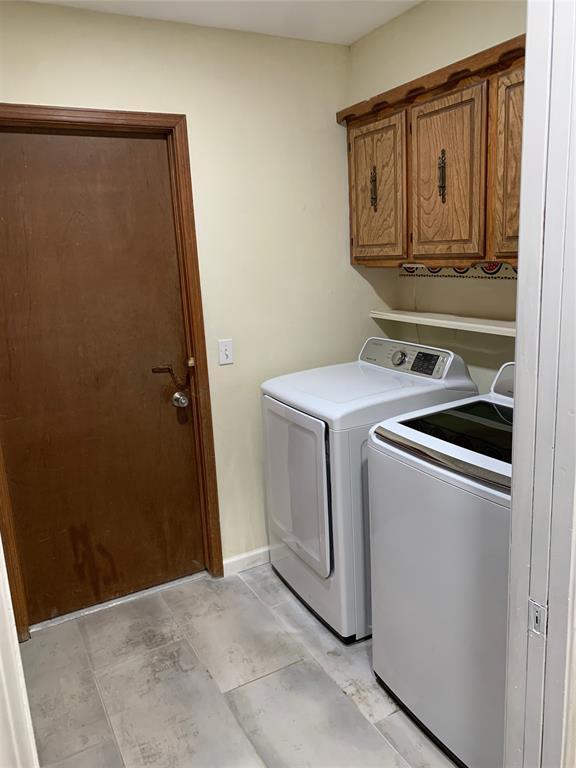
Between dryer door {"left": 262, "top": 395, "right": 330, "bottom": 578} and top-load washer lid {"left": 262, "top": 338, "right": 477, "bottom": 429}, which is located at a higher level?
top-load washer lid {"left": 262, "top": 338, "right": 477, "bottom": 429}

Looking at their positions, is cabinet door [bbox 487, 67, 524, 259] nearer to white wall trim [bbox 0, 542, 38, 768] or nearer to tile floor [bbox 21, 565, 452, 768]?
tile floor [bbox 21, 565, 452, 768]

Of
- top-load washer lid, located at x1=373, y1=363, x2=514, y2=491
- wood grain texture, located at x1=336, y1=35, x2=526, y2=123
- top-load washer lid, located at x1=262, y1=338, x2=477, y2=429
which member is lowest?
top-load washer lid, located at x1=373, y1=363, x2=514, y2=491

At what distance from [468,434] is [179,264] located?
1.41 metres

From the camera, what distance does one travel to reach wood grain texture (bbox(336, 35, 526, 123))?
182cm

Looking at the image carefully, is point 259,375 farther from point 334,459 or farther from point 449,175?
point 449,175

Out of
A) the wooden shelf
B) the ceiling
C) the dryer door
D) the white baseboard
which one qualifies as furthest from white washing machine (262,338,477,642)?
the ceiling

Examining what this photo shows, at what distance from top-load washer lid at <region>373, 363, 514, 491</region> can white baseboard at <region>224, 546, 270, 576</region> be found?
50.0 inches

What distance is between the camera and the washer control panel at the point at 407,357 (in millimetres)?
2398

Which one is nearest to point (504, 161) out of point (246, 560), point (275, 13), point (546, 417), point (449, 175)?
point (449, 175)

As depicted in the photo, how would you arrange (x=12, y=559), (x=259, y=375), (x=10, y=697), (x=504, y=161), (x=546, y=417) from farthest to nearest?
(x=259, y=375) < (x=12, y=559) < (x=504, y=161) < (x=546, y=417) < (x=10, y=697)

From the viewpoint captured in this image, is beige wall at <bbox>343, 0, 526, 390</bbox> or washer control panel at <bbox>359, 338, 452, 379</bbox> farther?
washer control panel at <bbox>359, 338, 452, 379</bbox>

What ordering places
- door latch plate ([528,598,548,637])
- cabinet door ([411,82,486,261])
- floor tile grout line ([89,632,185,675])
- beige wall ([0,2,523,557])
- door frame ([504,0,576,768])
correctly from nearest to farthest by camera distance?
door frame ([504,0,576,768]), door latch plate ([528,598,548,637]), cabinet door ([411,82,486,261]), beige wall ([0,2,523,557]), floor tile grout line ([89,632,185,675])

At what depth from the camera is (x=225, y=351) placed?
8.57 feet

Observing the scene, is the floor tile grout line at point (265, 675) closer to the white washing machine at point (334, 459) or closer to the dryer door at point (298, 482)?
the white washing machine at point (334, 459)
